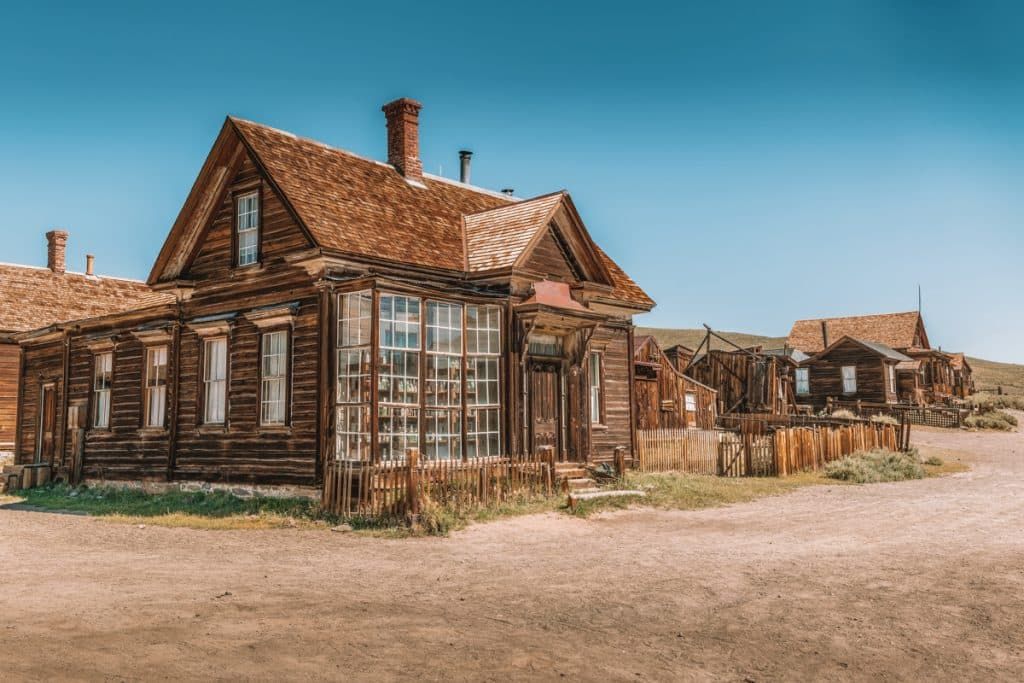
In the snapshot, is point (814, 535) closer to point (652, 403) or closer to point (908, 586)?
point (908, 586)

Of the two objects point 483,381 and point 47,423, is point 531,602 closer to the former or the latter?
point 483,381

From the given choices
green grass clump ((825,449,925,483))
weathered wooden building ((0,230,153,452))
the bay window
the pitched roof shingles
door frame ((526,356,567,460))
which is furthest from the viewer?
weathered wooden building ((0,230,153,452))

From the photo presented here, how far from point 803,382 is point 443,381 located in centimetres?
4164

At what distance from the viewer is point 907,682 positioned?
5766 mm

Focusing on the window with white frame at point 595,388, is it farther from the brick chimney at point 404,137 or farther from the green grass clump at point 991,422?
the green grass clump at point 991,422

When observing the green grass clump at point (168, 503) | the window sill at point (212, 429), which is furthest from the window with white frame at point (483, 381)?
the window sill at point (212, 429)

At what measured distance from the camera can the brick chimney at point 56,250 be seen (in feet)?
104

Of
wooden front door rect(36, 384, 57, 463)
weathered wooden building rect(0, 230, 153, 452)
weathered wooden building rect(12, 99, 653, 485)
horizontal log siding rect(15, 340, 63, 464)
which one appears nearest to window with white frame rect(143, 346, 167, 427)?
weathered wooden building rect(12, 99, 653, 485)

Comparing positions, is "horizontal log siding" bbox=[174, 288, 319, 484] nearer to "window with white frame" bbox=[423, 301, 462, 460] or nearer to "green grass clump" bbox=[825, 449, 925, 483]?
"window with white frame" bbox=[423, 301, 462, 460]

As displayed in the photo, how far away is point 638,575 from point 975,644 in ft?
12.0

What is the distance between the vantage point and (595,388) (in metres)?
20.8

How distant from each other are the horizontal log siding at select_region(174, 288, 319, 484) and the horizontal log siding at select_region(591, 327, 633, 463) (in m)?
7.38

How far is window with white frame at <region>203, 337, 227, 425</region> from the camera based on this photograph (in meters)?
18.1

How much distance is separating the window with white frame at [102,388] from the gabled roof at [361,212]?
3.89m
